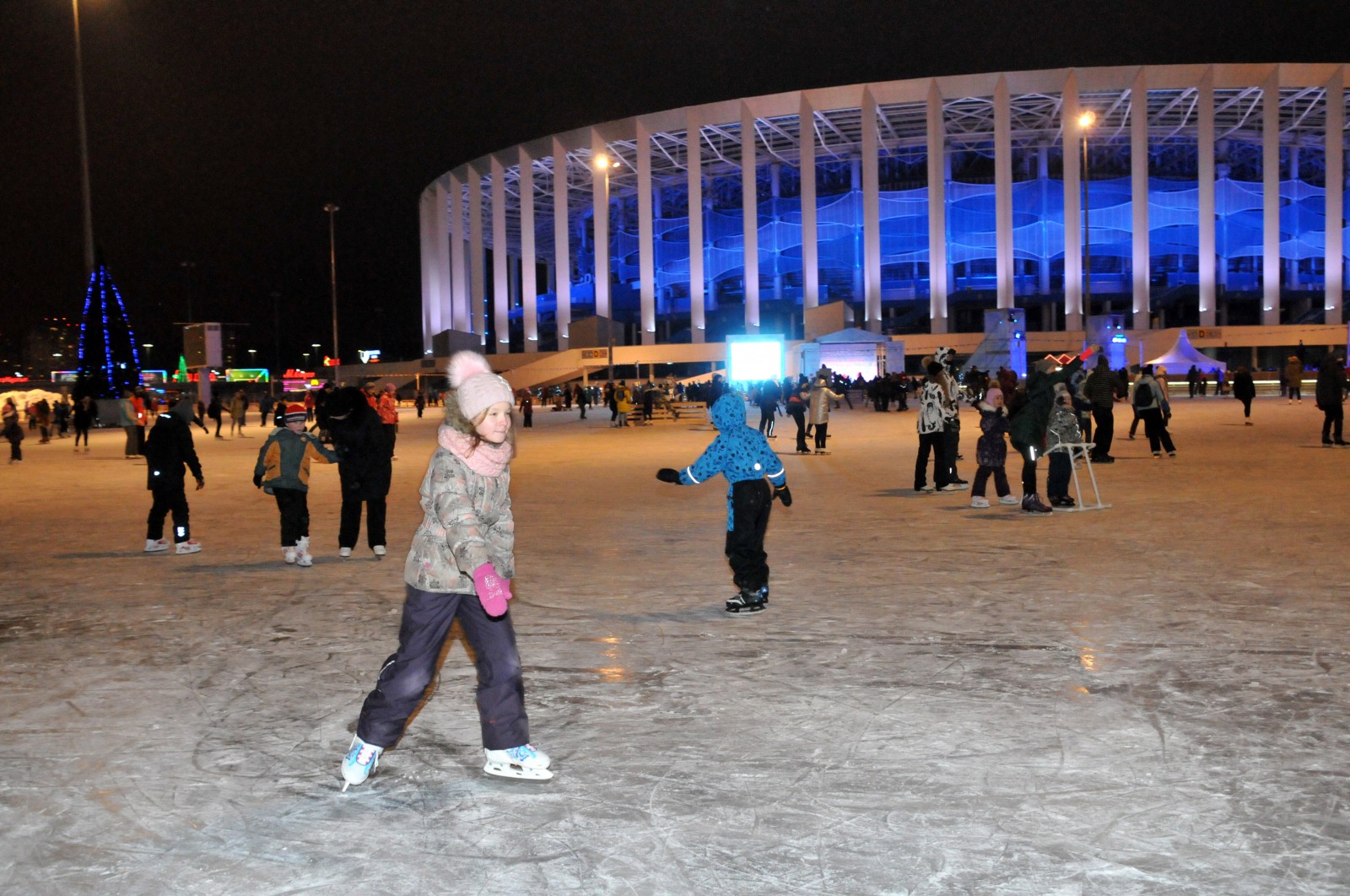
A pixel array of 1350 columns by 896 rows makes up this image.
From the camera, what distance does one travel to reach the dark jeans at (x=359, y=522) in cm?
954

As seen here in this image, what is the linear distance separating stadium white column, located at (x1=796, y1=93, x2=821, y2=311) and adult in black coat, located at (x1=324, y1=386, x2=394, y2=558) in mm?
58330


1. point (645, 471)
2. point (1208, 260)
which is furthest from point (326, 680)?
point (1208, 260)

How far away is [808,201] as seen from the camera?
224ft

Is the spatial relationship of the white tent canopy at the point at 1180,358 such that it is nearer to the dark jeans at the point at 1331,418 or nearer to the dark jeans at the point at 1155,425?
the dark jeans at the point at 1331,418

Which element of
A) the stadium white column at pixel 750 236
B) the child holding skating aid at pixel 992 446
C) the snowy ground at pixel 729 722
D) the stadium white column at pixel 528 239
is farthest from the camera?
the stadium white column at pixel 528 239

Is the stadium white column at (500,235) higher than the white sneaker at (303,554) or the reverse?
higher

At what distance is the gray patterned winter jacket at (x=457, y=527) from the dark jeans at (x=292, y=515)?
567cm

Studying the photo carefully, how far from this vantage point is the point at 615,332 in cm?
7844

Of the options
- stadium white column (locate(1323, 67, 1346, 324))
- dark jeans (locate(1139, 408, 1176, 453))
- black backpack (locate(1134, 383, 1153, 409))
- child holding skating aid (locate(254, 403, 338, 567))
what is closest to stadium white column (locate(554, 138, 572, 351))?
stadium white column (locate(1323, 67, 1346, 324))

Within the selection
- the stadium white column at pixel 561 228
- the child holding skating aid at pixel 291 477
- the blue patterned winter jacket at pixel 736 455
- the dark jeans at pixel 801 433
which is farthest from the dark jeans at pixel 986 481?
the stadium white column at pixel 561 228

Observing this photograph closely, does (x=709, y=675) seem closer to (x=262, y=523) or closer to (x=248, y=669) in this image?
(x=248, y=669)

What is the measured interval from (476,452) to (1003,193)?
65567mm

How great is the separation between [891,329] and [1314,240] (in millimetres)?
25658

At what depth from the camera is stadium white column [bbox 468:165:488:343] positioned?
7975cm
